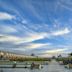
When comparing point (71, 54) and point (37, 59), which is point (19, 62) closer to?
point (37, 59)

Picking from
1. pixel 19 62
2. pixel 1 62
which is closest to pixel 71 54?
pixel 19 62

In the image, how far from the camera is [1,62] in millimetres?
168375

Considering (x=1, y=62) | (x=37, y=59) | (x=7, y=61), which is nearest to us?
(x=1, y=62)

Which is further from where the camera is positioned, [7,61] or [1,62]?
[7,61]

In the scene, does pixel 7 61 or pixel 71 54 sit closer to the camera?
pixel 7 61

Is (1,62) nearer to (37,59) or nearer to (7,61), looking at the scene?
(7,61)

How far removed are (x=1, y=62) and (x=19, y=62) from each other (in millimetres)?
25550

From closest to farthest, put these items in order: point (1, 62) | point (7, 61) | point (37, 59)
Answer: point (1, 62)
point (7, 61)
point (37, 59)

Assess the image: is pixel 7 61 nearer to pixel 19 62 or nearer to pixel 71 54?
pixel 19 62

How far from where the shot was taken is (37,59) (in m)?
194

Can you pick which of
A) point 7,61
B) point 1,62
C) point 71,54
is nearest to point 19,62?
point 7,61

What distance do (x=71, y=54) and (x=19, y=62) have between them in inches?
1818

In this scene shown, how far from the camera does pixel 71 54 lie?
19800 centimetres

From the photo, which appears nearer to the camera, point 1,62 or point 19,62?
point 1,62
